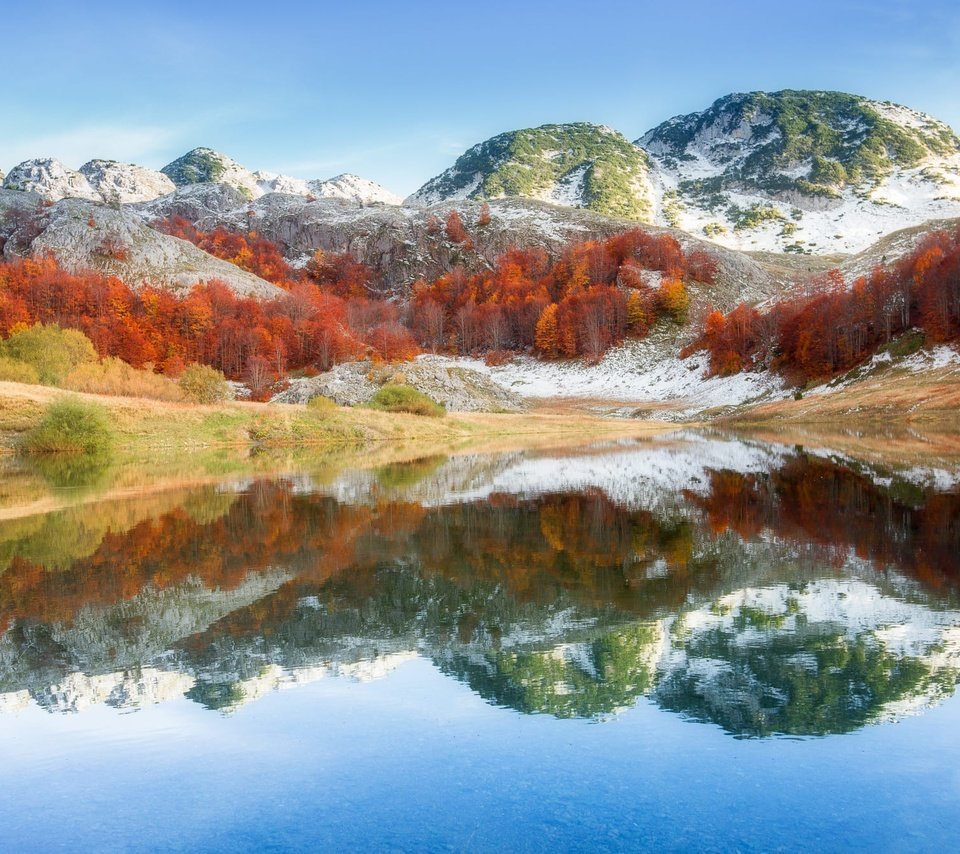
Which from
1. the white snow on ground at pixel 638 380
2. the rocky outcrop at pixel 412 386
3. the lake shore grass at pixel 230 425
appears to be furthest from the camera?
the white snow on ground at pixel 638 380

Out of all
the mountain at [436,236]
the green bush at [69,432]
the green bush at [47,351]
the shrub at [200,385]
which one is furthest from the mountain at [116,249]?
the green bush at [69,432]

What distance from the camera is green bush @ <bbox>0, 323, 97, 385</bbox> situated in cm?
6053

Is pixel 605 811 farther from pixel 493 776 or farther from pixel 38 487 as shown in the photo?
pixel 38 487

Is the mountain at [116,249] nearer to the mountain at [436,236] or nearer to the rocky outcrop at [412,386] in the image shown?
the mountain at [436,236]

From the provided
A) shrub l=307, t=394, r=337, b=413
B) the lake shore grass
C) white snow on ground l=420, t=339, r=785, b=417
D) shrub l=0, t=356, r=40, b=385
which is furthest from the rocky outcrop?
white snow on ground l=420, t=339, r=785, b=417

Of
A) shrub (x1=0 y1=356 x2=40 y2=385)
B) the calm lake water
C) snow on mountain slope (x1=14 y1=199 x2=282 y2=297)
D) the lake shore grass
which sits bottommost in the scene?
the calm lake water

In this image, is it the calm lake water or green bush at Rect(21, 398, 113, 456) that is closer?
the calm lake water

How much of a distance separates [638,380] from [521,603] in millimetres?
104466

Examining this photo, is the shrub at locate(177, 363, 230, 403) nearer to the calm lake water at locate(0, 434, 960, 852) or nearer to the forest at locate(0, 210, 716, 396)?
the forest at locate(0, 210, 716, 396)

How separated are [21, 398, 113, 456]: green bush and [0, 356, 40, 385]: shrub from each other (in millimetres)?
13353

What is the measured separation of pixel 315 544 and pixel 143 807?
10698mm

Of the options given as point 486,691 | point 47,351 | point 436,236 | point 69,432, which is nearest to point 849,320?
point 69,432

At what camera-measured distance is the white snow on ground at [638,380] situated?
93125 millimetres

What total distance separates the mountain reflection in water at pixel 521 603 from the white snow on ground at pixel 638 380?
7233 cm
